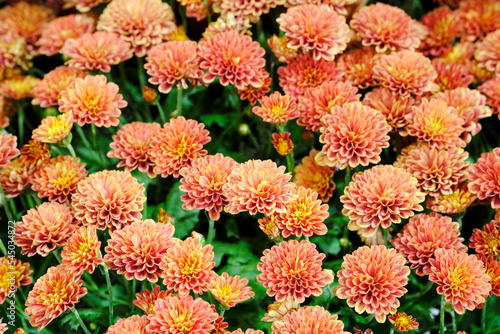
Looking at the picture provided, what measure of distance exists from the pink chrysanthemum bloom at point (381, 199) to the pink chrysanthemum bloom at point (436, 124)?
0.13 m

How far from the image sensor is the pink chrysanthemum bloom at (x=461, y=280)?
87cm

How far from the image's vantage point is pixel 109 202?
36.9 inches

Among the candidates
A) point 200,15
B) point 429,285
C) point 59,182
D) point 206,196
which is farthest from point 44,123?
point 429,285

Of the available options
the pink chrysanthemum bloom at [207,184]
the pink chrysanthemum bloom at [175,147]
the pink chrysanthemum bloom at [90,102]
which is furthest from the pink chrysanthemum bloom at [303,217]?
the pink chrysanthemum bloom at [90,102]

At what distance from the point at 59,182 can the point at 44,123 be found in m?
0.13

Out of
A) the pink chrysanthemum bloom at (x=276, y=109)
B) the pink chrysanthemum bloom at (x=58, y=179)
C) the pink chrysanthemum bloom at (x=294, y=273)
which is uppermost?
the pink chrysanthemum bloom at (x=276, y=109)

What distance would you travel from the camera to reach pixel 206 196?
3.14 feet

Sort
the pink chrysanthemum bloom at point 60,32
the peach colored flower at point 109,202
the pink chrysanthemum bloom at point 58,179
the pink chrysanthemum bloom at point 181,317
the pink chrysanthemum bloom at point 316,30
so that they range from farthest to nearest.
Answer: the pink chrysanthemum bloom at point 60,32, the pink chrysanthemum bloom at point 316,30, the pink chrysanthemum bloom at point 58,179, the peach colored flower at point 109,202, the pink chrysanthemum bloom at point 181,317

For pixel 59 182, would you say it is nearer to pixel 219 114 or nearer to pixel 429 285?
pixel 219 114

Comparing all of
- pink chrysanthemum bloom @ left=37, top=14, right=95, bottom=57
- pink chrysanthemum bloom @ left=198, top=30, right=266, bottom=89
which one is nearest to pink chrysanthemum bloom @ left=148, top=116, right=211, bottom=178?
pink chrysanthemum bloom @ left=198, top=30, right=266, bottom=89

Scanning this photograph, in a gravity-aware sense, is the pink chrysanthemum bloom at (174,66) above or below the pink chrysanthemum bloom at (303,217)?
above

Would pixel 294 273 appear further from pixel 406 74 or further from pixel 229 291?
pixel 406 74

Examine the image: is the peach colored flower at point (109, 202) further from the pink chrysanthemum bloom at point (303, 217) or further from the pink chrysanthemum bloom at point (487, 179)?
the pink chrysanthemum bloom at point (487, 179)

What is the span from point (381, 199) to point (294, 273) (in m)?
0.21
